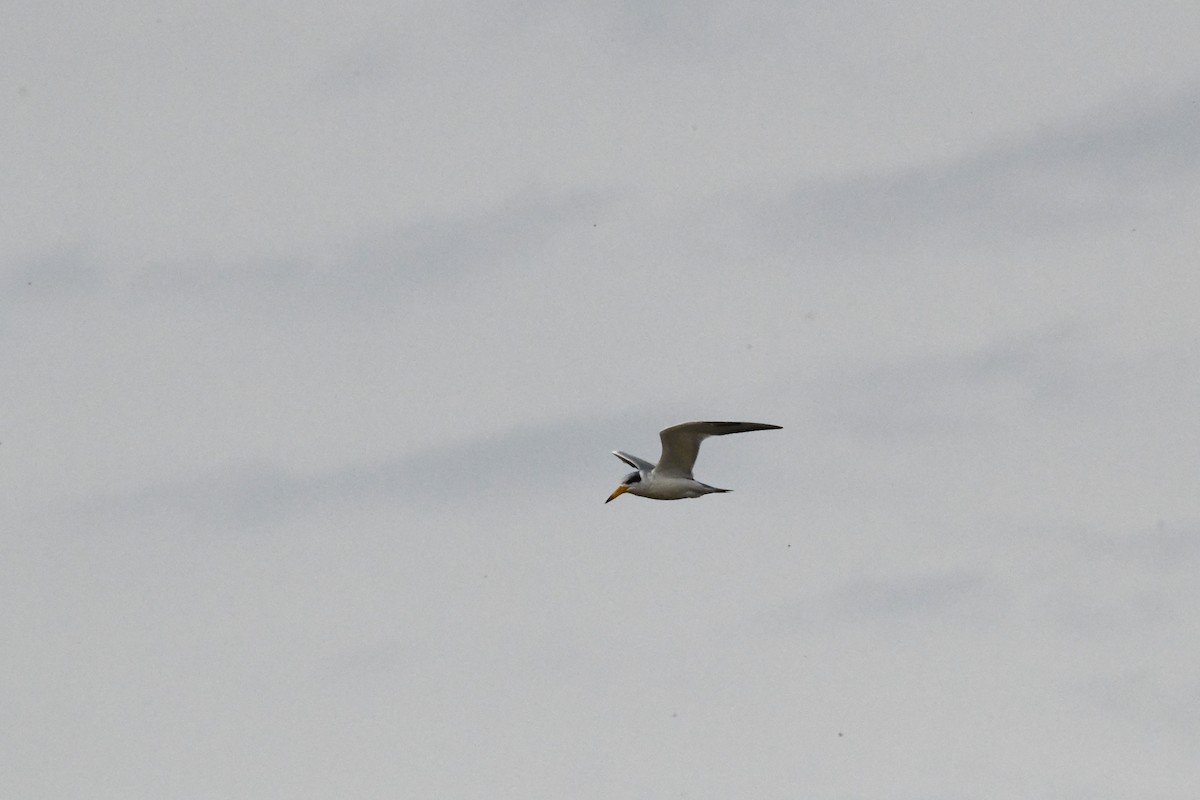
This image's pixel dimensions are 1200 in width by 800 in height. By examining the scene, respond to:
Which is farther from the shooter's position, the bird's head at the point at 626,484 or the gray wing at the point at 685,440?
the bird's head at the point at 626,484

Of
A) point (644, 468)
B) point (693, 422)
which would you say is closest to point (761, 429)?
point (693, 422)

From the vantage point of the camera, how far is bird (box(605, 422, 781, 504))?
58719 millimetres

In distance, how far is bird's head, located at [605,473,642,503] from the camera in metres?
61.8

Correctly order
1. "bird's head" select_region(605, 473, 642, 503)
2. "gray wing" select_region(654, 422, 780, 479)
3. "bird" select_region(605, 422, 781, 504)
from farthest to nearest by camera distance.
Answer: "bird's head" select_region(605, 473, 642, 503), "bird" select_region(605, 422, 781, 504), "gray wing" select_region(654, 422, 780, 479)

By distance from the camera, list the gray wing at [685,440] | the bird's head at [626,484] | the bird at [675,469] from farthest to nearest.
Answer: the bird's head at [626,484] < the bird at [675,469] < the gray wing at [685,440]

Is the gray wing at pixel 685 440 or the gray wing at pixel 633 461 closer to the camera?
the gray wing at pixel 685 440

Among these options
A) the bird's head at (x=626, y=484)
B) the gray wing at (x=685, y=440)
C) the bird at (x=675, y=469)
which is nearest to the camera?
the gray wing at (x=685, y=440)

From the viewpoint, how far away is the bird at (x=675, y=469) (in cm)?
5872

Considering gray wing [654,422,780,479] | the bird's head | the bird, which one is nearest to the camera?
gray wing [654,422,780,479]

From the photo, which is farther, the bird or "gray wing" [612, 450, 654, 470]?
"gray wing" [612, 450, 654, 470]

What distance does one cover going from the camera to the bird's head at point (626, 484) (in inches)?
2432

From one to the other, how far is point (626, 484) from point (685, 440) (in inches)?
139

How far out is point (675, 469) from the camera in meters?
61.1

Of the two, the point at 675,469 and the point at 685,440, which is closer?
the point at 685,440
